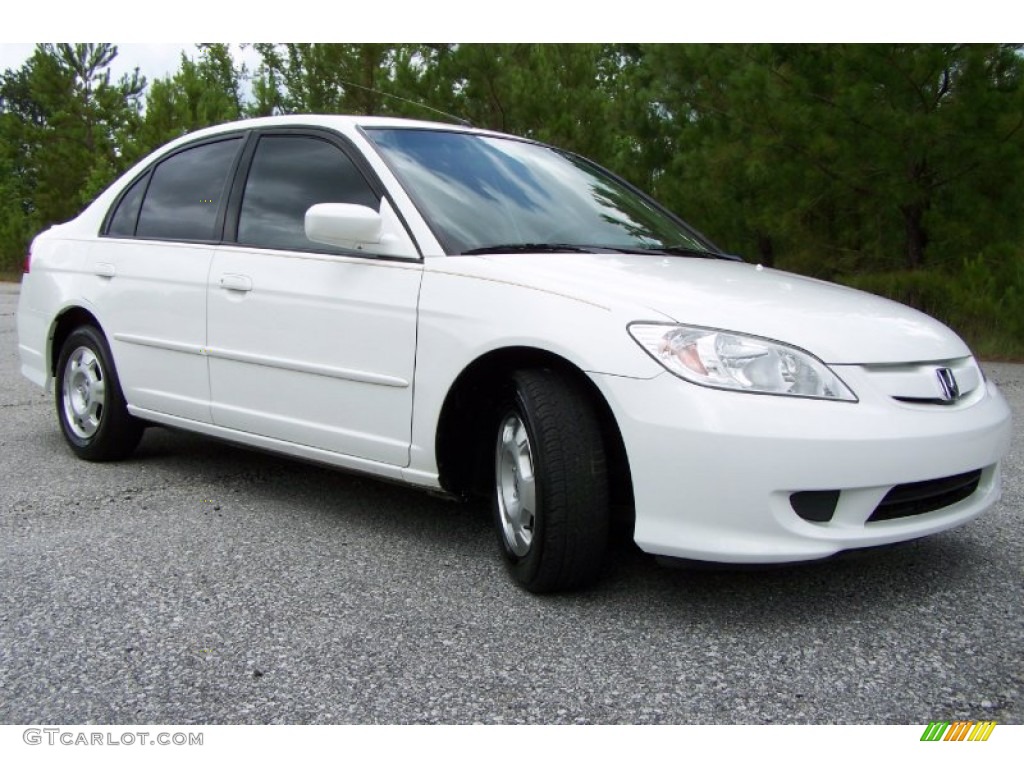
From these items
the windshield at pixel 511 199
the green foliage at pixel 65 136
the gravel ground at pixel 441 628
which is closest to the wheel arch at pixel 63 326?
the gravel ground at pixel 441 628

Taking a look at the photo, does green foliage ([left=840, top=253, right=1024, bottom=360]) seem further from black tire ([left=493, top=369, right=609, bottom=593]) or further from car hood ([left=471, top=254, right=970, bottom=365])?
black tire ([left=493, top=369, right=609, bottom=593])

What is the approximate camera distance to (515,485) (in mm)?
3273

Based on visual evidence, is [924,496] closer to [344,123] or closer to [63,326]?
[344,123]

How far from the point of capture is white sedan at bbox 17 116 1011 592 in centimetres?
280

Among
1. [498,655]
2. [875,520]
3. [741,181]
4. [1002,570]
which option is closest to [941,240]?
[741,181]

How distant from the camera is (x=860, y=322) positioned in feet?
10.1

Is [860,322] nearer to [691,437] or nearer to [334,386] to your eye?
[691,437]

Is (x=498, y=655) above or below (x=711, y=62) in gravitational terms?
below

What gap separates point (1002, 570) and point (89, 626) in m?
2.88

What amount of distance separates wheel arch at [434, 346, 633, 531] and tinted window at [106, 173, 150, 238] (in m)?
2.30

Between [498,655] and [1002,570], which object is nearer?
[498,655]

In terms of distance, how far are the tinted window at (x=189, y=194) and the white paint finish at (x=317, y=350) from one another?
1.02 ft
